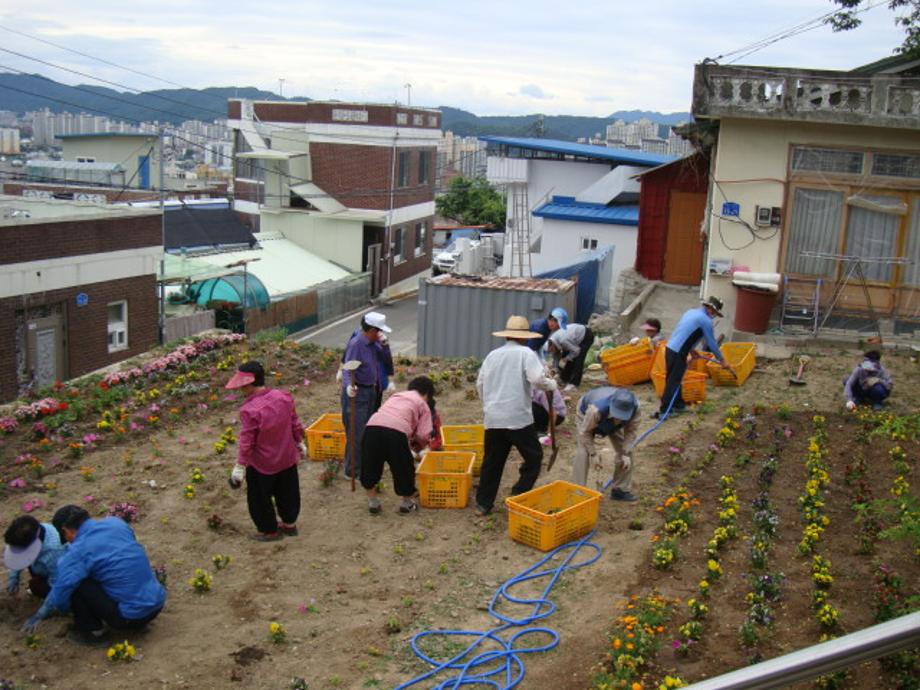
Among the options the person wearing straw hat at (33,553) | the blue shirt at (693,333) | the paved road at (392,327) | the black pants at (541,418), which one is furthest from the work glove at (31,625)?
the paved road at (392,327)

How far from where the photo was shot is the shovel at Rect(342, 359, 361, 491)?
31.1ft

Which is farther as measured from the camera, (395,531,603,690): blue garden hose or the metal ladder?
the metal ladder

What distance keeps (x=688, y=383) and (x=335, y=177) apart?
33.1 metres

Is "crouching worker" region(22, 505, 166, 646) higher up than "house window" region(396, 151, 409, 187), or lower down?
lower down

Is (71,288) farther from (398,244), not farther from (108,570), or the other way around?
(398,244)

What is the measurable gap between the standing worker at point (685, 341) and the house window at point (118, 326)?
48.3ft

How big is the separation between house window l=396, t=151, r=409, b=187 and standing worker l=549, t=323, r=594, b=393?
31.4 metres

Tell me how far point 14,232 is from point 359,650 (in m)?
15.7

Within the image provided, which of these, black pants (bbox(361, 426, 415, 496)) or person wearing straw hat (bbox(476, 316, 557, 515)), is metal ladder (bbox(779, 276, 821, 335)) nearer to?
person wearing straw hat (bbox(476, 316, 557, 515))

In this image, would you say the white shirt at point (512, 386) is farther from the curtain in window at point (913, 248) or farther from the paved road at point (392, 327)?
the paved road at point (392, 327)

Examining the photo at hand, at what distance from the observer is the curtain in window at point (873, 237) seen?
620 inches

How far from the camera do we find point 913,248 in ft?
51.7

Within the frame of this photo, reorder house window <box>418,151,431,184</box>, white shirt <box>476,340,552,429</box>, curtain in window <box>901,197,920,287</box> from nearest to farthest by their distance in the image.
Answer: white shirt <box>476,340,552,429</box>, curtain in window <box>901,197,920,287</box>, house window <box>418,151,431,184</box>

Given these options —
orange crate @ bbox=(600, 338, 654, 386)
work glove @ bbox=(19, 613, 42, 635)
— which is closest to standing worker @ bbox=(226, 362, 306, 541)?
work glove @ bbox=(19, 613, 42, 635)
